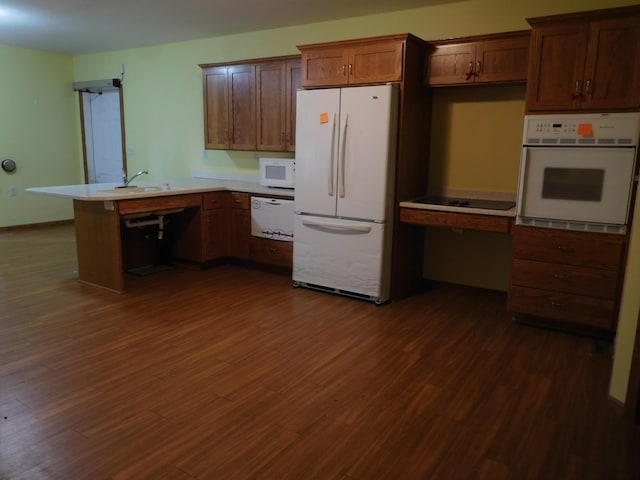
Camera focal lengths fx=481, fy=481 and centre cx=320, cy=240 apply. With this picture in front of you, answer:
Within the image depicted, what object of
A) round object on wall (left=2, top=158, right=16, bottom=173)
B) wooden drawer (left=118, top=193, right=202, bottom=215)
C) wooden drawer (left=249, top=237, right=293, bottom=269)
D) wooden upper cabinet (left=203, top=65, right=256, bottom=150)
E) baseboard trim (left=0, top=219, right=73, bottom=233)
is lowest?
baseboard trim (left=0, top=219, right=73, bottom=233)

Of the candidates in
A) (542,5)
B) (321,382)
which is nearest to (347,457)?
(321,382)

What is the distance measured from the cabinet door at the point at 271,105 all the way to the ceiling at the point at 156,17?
19.7 inches

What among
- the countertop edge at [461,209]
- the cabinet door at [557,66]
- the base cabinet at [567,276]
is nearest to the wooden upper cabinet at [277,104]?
the countertop edge at [461,209]

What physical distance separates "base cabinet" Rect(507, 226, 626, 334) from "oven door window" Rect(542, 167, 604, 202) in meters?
0.24

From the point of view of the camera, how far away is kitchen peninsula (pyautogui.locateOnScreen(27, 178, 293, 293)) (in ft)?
13.3

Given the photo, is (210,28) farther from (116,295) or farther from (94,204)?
(116,295)

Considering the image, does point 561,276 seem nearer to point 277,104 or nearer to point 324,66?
point 324,66

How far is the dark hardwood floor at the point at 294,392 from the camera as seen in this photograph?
1977 mm

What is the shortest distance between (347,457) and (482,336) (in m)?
1.67

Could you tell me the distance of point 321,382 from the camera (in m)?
2.65

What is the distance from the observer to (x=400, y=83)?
3.71 metres

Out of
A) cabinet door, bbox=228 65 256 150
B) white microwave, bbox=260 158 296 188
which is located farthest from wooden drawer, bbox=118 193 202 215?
cabinet door, bbox=228 65 256 150

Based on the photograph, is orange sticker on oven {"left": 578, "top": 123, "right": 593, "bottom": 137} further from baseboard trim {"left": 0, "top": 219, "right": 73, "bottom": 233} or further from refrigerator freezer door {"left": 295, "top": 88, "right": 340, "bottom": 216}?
baseboard trim {"left": 0, "top": 219, "right": 73, "bottom": 233}

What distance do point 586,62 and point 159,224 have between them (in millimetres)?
3728
